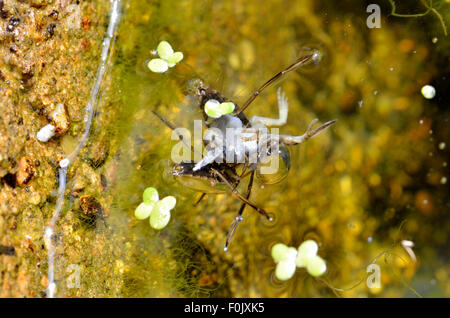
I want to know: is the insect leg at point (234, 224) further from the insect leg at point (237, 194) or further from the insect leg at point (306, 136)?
the insect leg at point (306, 136)

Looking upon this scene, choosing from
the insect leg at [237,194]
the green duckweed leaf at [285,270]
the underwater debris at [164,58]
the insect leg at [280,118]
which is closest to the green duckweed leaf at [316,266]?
the green duckweed leaf at [285,270]

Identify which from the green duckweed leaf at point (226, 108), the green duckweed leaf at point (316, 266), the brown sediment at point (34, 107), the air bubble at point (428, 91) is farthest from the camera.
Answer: the air bubble at point (428, 91)

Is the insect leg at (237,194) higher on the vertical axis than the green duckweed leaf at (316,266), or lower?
higher

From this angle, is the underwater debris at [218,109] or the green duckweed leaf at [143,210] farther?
the green duckweed leaf at [143,210]

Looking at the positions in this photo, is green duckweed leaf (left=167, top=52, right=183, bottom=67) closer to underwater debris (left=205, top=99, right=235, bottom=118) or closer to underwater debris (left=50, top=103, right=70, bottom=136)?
underwater debris (left=205, top=99, right=235, bottom=118)

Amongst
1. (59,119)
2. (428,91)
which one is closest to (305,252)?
(428,91)

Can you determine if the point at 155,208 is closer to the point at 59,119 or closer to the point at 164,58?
the point at 59,119
